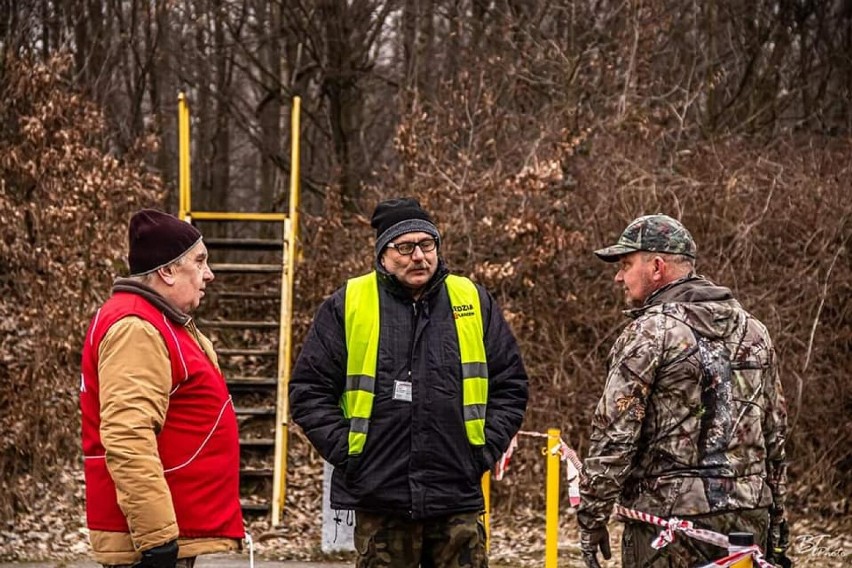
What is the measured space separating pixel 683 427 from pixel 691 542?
386 millimetres

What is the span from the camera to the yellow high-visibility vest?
4.11 metres

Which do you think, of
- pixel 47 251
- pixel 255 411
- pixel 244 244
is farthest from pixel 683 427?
pixel 47 251

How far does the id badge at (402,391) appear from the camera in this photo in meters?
4.11

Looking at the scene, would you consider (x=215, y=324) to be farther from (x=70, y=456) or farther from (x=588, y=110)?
(x=588, y=110)

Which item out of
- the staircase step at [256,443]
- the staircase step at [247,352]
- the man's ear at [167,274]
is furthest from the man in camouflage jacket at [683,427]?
the staircase step at [247,352]

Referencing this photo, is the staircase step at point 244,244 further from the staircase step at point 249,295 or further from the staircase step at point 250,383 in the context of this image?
the staircase step at point 250,383

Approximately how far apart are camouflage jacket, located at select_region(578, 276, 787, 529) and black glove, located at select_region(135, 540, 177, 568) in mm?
1392

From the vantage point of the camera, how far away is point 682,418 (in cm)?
371

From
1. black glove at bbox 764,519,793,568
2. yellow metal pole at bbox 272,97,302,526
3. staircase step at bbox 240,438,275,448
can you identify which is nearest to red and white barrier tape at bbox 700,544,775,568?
black glove at bbox 764,519,793,568

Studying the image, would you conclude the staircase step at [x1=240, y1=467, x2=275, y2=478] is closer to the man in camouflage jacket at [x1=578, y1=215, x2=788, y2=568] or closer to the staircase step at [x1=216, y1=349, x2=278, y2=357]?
the staircase step at [x1=216, y1=349, x2=278, y2=357]

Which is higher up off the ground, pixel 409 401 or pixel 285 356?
pixel 409 401

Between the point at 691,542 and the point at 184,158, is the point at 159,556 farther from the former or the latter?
the point at 184,158

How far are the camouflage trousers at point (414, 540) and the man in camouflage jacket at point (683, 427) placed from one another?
1.72ft

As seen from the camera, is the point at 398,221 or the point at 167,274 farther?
the point at 398,221
